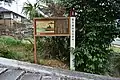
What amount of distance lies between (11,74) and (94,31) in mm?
2847

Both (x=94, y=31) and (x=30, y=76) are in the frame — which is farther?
(x=94, y=31)

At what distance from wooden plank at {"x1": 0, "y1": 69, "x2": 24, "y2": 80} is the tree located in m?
2.23

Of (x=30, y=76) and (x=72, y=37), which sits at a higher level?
(x=72, y=37)

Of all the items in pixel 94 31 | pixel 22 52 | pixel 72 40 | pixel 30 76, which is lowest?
pixel 30 76

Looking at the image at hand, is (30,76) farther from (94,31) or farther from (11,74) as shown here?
(94,31)

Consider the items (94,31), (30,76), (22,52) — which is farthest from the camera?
(22,52)

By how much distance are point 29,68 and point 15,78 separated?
63cm

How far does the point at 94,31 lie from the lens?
5.61 meters

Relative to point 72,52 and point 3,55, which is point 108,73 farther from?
point 3,55

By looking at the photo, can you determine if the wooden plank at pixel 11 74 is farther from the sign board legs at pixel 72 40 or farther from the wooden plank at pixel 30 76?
the sign board legs at pixel 72 40

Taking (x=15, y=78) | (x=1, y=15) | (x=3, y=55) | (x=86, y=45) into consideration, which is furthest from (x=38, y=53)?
(x=1, y=15)

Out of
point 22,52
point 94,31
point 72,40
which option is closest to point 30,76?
point 72,40

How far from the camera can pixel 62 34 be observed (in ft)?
18.4

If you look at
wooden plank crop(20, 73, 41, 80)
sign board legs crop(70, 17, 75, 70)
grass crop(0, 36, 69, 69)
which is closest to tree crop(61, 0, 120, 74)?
sign board legs crop(70, 17, 75, 70)
